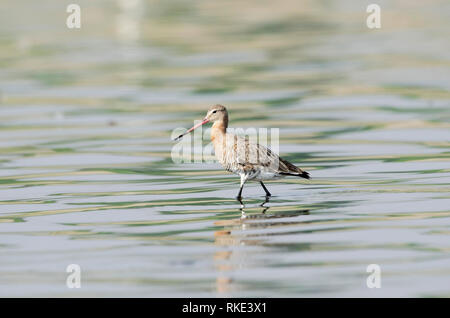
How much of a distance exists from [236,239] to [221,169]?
17.8 feet

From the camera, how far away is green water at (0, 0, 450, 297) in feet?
36.3

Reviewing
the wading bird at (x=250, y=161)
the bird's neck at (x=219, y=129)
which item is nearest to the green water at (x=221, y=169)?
the wading bird at (x=250, y=161)

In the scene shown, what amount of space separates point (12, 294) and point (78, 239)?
7.29ft

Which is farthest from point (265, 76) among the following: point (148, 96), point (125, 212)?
point (125, 212)

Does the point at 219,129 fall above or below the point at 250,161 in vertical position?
above

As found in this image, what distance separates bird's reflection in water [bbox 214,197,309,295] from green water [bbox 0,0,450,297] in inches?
1.4

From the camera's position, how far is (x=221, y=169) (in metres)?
17.6

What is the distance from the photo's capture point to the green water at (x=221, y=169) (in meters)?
11.1

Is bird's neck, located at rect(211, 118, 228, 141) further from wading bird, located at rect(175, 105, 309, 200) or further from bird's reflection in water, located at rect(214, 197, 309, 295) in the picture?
bird's reflection in water, located at rect(214, 197, 309, 295)

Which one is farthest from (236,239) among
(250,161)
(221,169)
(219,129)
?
(221,169)

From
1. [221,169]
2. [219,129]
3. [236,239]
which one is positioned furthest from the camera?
[221,169]

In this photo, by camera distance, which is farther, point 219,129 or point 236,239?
point 219,129

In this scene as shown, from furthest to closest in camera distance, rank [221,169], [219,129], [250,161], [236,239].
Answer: [221,169] → [219,129] → [250,161] → [236,239]

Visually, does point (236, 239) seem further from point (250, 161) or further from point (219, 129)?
point (219, 129)
